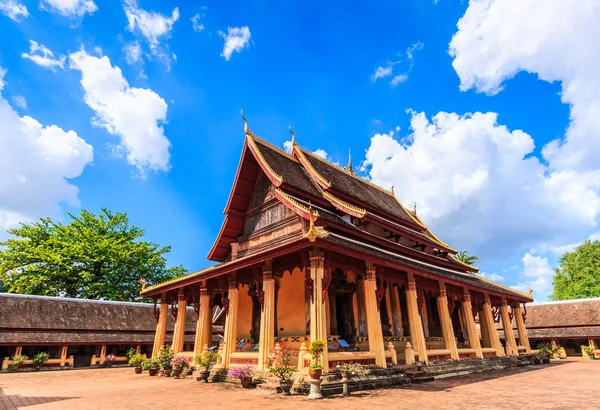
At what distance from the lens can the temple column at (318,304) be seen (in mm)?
9641

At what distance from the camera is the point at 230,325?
42.7 ft

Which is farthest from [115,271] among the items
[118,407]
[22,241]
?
[118,407]

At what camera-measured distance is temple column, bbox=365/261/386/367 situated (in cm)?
→ 1092

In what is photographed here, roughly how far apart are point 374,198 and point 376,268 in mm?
8208

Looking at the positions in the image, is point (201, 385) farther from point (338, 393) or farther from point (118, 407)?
point (338, 393)

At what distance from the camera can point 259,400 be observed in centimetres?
817

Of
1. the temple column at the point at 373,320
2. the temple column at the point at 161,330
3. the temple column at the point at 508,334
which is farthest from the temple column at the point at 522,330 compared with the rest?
the temple column at the point at 161,330

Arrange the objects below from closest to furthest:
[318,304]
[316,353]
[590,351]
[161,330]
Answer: [316,353]
[318,304]
[161,330]
[590,351]

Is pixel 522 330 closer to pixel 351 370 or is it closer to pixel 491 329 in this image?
pixel 491 329

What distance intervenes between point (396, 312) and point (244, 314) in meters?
6.96

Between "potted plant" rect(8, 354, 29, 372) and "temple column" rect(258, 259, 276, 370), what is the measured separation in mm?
15959

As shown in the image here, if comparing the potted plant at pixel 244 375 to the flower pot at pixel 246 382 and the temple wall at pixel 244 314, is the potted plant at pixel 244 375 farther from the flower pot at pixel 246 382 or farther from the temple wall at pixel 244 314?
the temple wall at pixel 244 314

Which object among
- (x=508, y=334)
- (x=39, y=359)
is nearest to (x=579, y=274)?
(x=508, y=334)

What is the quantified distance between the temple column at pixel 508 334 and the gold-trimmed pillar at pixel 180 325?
1585cm
